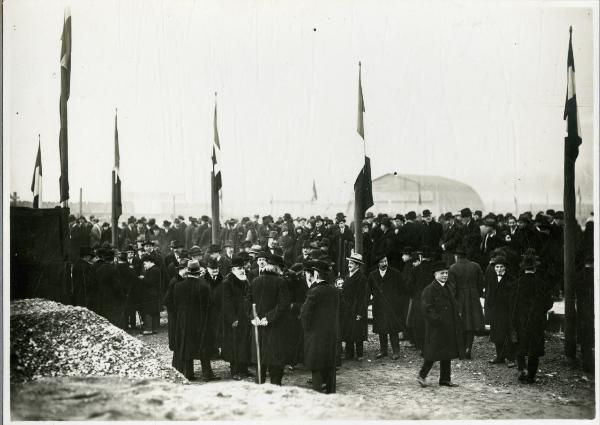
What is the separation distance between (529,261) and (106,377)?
4496 mm

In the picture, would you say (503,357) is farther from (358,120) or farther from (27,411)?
(27,411)

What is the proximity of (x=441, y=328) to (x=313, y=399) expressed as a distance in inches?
57.4

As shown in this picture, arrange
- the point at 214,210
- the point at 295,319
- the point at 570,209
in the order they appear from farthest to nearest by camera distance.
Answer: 1. the point at 214,210
2. the point at 295,319
3. the point at 570,209

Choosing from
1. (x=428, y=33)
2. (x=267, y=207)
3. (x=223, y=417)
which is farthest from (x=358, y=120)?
(x=223, y=417)

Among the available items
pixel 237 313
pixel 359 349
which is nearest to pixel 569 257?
pixel 359 349

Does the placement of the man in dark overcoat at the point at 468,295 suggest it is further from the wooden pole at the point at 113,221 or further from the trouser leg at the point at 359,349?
the wooden pole at the point at 113,221

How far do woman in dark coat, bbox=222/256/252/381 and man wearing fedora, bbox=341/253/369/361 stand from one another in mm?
1136

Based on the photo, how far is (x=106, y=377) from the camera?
5.69 m

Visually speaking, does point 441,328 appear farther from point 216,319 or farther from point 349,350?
point 216,319

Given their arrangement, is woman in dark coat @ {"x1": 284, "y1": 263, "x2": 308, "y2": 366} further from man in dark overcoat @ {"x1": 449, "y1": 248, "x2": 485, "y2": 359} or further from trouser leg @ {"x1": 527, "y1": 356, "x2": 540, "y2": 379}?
trouser leg @ {"x1": 527, "y1": 356, "x2": 540, "y2": 379}

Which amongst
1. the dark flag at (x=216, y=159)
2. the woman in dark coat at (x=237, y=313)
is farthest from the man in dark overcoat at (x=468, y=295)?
the dark flag at (x=216, y=159)

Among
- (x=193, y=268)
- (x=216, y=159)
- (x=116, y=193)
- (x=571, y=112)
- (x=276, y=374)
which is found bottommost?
(x=276, y=374)

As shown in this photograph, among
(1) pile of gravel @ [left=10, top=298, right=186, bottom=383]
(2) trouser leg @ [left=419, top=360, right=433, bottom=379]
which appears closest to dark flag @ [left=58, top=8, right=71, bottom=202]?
(1) pile of gravel @ [left=10, top=298, right=186, bottom=383]

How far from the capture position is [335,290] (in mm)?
5551
